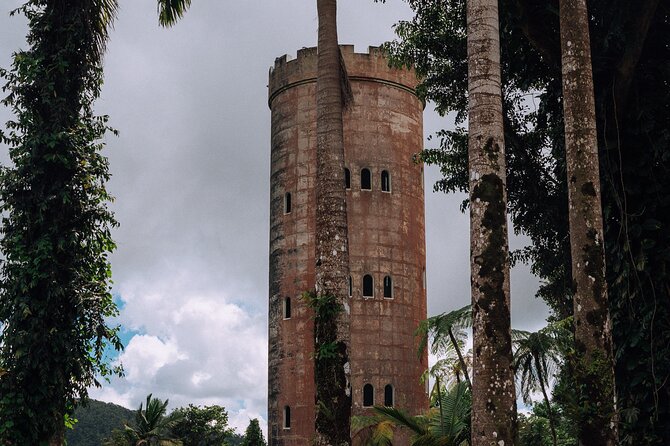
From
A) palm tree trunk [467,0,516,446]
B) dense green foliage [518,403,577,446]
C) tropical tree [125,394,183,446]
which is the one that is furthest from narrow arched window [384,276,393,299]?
palm tree trunk [467,0,516,446]

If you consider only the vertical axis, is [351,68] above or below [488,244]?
above

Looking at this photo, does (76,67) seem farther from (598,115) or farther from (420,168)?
(420,168)

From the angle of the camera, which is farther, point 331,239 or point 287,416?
point 287,416

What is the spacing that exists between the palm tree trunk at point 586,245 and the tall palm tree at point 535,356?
13013mm

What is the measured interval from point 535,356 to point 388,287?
10.5m

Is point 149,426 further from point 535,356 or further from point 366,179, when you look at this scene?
point 535,356

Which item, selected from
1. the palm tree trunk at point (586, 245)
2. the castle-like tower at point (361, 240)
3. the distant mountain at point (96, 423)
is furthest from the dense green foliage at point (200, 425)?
the palm tree trunk at point (586, 245)

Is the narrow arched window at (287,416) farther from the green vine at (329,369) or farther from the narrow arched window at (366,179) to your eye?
the green vine at (329,369)

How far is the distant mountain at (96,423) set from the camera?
8081 centimetres

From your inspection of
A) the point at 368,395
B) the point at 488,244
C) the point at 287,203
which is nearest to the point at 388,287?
the point at 368,395

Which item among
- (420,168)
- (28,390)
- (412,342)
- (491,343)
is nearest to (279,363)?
(412,342)

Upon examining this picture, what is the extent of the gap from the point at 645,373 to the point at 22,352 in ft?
40.1

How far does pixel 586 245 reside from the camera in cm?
987

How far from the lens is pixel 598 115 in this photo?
1480 centimetres
